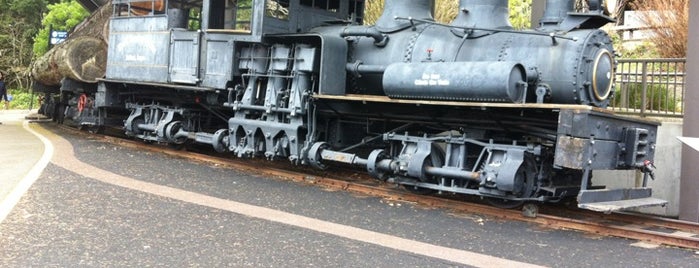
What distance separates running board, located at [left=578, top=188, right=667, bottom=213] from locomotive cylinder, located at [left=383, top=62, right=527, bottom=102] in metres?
1.30

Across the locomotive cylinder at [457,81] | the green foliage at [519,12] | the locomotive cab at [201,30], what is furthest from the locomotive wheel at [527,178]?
the green foliage at [519,12]

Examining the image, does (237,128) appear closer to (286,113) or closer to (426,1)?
(286,113)

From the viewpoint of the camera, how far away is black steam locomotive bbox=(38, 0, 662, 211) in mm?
7238

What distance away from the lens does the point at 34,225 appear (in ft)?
19.8

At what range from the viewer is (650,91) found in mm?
9992

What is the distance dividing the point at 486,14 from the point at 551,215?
272cm

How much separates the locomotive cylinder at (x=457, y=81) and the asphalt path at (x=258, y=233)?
56.7 inches

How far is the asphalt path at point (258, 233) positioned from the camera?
529cm

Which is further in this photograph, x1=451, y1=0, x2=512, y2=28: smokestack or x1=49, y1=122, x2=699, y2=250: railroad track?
x1=451, y1=0, x2=512, y2=28: smokestack

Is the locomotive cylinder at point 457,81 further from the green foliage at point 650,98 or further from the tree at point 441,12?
the tree at point 441,12

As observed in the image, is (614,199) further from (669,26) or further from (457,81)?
(669,26)

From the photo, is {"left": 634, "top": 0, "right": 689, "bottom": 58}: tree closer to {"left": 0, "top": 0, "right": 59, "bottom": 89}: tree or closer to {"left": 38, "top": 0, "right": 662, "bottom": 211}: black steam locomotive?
{"left": 38, "top": 0, "right": 662, "bottom": 211}: black steam locomotive

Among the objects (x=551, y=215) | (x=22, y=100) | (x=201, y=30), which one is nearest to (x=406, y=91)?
(x=551, y=215)

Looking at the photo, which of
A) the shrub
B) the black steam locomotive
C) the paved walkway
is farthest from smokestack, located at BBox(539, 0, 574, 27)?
the shrub
